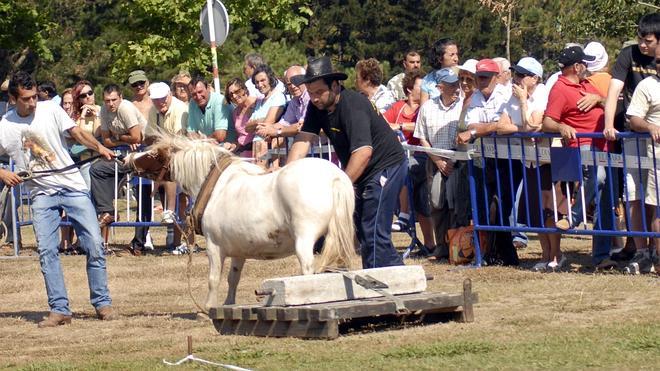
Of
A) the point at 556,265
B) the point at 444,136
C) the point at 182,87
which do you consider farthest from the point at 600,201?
the point at 182,87

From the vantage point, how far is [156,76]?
4322 cm

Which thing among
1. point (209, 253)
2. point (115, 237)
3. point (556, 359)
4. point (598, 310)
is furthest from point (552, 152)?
point (115, 237)

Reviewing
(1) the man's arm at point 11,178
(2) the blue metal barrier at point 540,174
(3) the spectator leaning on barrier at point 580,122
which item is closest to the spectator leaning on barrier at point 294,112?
(2) the blue metal barrier at point 540,174

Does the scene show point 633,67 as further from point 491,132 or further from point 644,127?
point 491,132

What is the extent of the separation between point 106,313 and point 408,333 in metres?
3.24

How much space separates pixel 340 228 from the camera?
9797mm

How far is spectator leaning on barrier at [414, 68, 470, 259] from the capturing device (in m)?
14.4

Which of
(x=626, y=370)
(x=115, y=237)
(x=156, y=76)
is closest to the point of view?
(x=626, y=370)

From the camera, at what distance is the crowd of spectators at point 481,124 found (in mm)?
12664

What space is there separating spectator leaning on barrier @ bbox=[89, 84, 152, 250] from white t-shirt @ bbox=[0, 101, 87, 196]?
4.02m

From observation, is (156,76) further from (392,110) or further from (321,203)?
(321,203)

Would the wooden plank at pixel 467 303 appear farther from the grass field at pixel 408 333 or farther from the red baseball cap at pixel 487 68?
the red baseball cap at pixel 487 68

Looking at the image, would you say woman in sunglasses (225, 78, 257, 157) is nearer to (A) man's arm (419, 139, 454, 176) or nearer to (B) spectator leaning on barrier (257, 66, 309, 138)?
(B) spectator leaning on barrier (257, 66, 309, 138)

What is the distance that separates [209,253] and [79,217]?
145 cm
